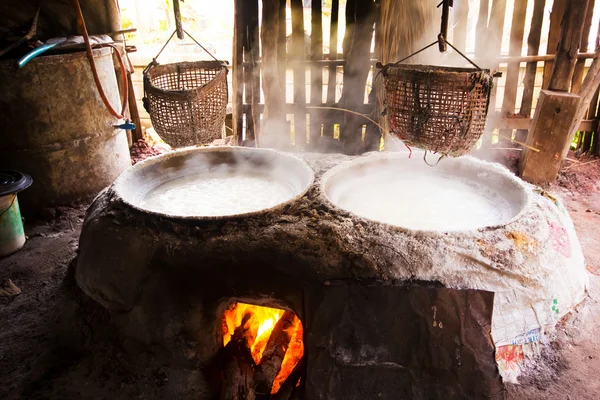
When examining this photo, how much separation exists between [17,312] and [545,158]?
19.6 ft

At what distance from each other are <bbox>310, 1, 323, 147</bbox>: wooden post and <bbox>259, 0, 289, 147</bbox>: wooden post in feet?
1.28

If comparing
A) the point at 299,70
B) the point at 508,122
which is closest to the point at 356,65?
the point at 299,70

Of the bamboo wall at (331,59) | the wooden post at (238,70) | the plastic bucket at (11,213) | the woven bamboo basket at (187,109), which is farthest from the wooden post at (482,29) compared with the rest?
the plastic bucket at (11,213)

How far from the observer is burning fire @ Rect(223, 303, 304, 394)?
3.24m

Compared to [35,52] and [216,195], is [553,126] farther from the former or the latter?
[35,52]

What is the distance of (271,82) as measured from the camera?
18.5 ft

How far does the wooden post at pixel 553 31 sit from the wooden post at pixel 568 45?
0.21 meters

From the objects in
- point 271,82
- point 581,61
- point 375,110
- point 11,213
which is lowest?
point 11,213

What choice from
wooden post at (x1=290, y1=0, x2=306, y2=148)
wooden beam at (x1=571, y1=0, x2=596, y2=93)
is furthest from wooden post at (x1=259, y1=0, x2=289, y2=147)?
wooden beam at (x1=571, y1=0, x2=596, y2=93)

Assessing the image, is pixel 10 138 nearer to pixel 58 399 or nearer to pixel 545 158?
pixel 58 399

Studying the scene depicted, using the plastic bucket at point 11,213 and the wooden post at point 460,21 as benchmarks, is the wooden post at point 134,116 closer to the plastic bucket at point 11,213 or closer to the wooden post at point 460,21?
the plastic bucket at point 11,213

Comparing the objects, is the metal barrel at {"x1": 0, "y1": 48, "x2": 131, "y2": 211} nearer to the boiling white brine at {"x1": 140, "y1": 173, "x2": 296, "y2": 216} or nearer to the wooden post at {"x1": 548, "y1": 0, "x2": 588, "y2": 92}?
the boiling white brine at {"x1": 140, "y1": 173, "x2": 296, "y2": 216}

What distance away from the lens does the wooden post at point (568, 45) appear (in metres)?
5.25

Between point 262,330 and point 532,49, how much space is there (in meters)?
5.12
